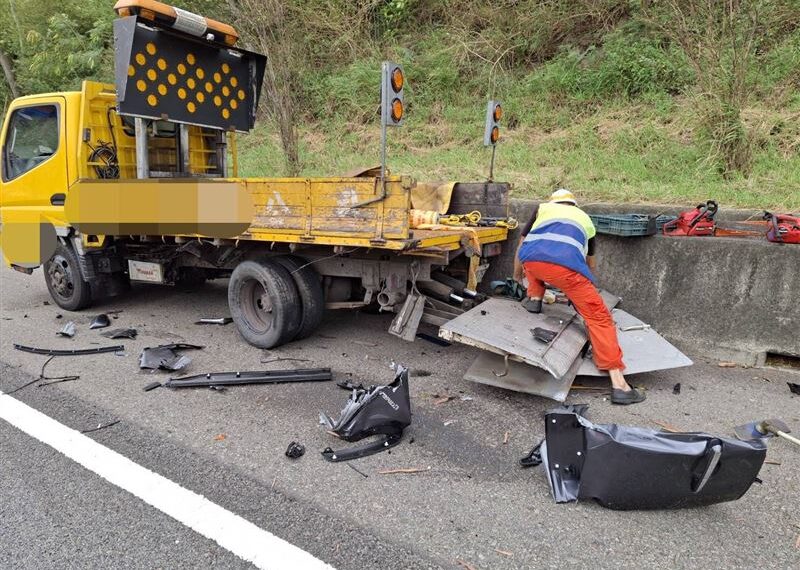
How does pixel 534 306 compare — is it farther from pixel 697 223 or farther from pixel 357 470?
pixel 357 470

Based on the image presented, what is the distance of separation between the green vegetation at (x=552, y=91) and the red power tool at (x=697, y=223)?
34.8 inches

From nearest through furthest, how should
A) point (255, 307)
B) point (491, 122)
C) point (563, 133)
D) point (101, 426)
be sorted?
point (101, 426)
point (255, 307)
point (491, 122)
point (563, 133)

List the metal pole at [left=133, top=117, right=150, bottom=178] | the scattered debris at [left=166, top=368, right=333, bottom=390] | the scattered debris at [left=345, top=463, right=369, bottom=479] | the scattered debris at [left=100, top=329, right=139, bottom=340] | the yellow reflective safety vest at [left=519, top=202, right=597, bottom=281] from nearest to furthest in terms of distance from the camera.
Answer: the scattered debris at [left=345, top=463, right=369, bottom=479] < the yellow reflective safety vest at [left=519, top=202, right=597, bottom=281] < the scattered debris at [left=166, top=368, right=333, bottom=390] < the scattered debris at [left=100, top=329, right=139, bottom=340] < the metal pole at [left=133, top=117, right=150, bottom=178]

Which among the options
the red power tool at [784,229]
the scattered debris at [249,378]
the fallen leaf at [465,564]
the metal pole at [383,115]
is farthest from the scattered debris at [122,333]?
the red power tool at [784,229]

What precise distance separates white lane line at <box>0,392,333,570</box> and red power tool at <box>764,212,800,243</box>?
435 centimetres

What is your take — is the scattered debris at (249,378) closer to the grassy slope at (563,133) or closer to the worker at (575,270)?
the worker at (575,270)

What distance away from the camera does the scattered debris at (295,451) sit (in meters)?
3.10

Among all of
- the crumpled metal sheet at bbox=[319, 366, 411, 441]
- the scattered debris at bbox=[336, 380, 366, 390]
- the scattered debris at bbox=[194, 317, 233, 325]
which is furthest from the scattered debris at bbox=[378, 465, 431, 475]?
the scattered debris at bbox=[194, 317, 233, 325]

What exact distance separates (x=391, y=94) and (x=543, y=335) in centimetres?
202

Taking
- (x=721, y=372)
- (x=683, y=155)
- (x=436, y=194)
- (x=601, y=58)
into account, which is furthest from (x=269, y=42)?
(x=721, y=372)

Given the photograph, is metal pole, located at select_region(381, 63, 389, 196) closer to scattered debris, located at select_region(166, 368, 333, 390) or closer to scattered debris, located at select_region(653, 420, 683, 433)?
scattered debris, located at select_region(166, 368, 333, 390)

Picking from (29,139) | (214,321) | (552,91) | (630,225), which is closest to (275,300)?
(214,321)

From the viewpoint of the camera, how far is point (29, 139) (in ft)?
19.9

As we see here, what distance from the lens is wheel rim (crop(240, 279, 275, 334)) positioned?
4992mm
